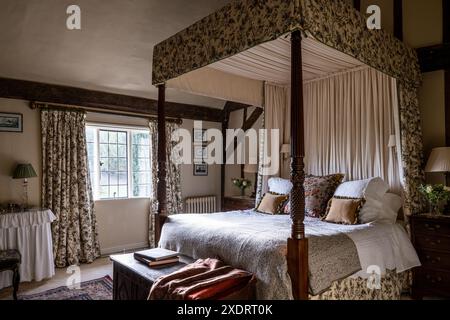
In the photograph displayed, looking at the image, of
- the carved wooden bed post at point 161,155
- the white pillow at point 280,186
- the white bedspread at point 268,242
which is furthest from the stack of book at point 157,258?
the white pillow at point 280,186

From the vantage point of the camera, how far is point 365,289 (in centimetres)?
261

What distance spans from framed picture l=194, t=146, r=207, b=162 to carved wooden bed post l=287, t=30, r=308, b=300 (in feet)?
12.7

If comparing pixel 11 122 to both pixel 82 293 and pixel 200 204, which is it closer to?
pixel 82 293

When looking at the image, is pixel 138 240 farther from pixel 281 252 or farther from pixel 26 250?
pixel 281 252

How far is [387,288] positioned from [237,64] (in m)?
2.55

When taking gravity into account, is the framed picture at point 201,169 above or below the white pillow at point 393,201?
above

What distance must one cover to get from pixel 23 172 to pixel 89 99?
1.34 metres

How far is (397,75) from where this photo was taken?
3016mm

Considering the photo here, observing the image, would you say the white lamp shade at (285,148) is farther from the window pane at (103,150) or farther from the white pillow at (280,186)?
the window pane at (103,150)

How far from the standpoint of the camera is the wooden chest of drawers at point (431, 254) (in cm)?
283

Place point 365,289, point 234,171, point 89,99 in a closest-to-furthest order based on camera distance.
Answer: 1. point 365,289
2. point 89,99
3. point 234,171

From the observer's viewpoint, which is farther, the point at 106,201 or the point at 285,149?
the point at 106,201

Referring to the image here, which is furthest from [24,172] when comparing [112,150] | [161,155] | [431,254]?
[431,254]

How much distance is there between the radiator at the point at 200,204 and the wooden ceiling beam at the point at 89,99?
4.73 ft
